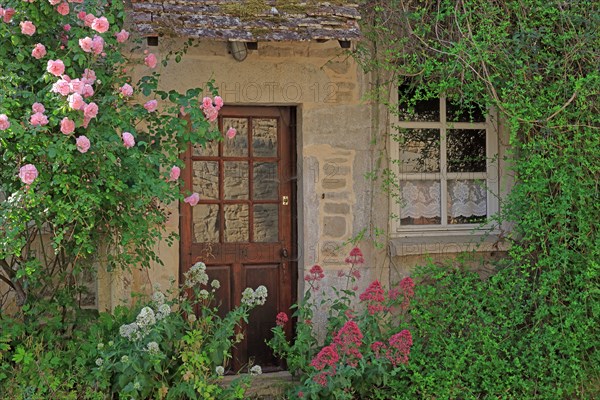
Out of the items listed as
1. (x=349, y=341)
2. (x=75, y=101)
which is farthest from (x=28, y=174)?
(x=349, y=341)

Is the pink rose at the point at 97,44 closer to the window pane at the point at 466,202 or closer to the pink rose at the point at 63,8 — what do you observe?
the pink rose at the point at 63,8

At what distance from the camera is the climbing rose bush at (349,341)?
5875 mm

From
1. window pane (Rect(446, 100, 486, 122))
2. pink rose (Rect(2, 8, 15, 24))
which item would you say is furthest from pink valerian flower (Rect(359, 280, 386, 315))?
pink rose (Rect(2, 8, 15, 24))

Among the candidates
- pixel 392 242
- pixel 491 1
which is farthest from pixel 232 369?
pixel 491 1

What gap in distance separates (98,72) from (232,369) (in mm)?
2782

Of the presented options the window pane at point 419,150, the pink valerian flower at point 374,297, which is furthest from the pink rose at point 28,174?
the window pane at point 419,150

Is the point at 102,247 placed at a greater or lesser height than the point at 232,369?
greater

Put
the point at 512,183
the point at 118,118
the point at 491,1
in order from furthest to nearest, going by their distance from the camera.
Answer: the point at 512,183 < the point at 491,1 < the point at 118,118

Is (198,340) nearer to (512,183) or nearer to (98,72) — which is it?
(98,72)

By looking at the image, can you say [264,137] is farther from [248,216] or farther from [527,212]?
[527,212]

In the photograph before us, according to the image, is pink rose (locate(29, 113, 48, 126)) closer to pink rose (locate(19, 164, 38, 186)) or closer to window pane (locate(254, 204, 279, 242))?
pink rose (locate(19, 164, 38, 186))

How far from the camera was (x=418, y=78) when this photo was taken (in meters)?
7.05

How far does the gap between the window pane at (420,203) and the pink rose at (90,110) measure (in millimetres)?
3128

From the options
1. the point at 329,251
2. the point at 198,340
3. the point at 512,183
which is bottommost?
the point at 198,340
